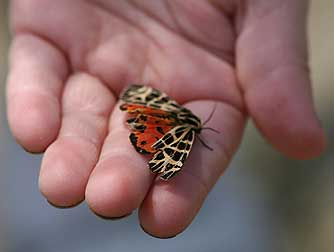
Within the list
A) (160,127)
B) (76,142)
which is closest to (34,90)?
(76,142)

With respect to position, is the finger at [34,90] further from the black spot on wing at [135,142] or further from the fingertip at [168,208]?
the fingertip at [168,208]

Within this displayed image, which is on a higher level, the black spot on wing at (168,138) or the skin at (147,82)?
the black spot on wing at (168,138)

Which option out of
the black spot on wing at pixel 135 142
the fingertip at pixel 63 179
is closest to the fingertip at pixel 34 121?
the fingertip at pixel 63 179

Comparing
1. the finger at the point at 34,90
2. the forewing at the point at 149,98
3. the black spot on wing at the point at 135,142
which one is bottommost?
Answer: the finger at the point at 34,90

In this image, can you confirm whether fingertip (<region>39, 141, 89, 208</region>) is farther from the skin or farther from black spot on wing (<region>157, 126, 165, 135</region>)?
black spot on wing (<region>157, 126, 165, 135</region>)

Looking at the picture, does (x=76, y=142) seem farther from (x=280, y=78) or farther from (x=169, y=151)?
(x=280, y=78)

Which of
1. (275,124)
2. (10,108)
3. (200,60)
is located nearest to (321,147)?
(275,124)

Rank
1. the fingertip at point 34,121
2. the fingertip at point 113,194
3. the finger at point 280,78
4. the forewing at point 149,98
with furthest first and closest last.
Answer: the finger at point 280,78 → the forewing at point 149,98 → the fingertip at point 34,121 → the fingertip at point 113,194
